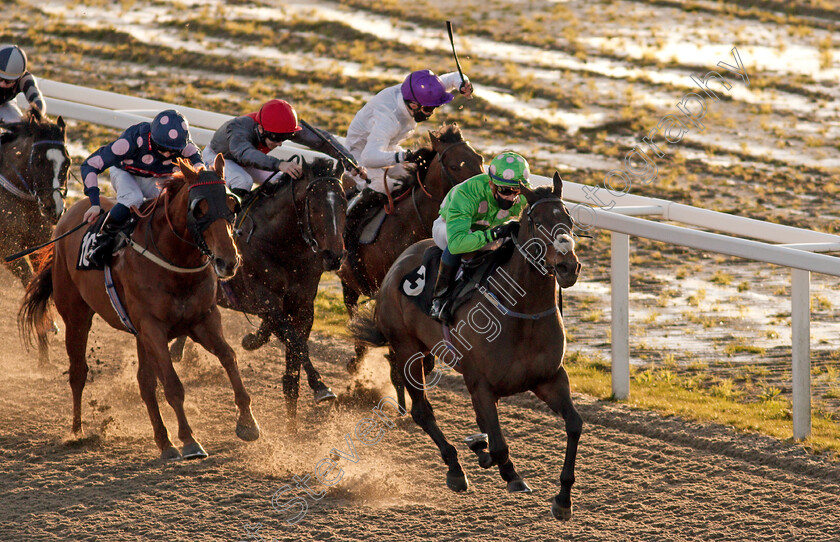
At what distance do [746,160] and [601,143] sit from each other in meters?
1.69

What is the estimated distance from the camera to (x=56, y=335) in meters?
8.57

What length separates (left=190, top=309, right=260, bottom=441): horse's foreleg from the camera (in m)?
5.88

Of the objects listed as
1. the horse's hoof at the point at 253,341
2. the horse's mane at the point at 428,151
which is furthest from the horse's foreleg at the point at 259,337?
the horse's mane at the point at 428,151

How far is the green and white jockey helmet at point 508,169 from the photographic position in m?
5.38

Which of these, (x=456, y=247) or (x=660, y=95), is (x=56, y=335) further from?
(x=660, y=95)

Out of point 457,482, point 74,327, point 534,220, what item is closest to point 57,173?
point 74,327

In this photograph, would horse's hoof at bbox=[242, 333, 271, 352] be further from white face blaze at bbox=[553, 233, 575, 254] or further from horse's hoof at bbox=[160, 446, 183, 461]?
white face blaze at bbox=[553, 233, 575, 254]

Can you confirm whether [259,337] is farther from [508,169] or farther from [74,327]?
[508,169]

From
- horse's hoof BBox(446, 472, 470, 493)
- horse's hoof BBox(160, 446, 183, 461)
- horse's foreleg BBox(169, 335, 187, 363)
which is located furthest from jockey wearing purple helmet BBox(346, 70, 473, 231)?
horse's hoof BBox(446, 472, 470, 493)

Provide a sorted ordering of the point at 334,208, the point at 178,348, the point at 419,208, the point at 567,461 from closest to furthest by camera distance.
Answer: the point at 567,461 < the point at 334,208 < the point at 419,208 < the point at 178,348

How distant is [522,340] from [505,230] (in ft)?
1.66

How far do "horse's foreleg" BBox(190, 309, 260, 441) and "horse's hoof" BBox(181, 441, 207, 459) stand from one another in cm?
21

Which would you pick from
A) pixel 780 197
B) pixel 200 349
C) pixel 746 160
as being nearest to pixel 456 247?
pixel 200 349

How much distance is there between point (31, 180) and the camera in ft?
25.8
